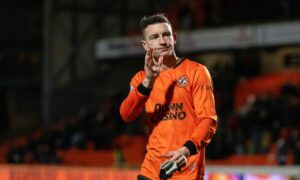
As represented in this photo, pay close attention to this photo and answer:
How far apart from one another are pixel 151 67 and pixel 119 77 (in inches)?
759

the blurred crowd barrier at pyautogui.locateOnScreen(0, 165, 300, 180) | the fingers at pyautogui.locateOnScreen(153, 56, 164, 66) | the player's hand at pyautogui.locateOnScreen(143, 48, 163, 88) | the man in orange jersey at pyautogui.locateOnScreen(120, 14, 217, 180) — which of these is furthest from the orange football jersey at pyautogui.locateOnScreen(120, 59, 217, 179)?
the blurred crowd barrier at pyautogui.locateOnScreen(0, 165, 300, 180)

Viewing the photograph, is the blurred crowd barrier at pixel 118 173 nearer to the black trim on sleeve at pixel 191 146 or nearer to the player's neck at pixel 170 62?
the player's neck at pixel 170 62

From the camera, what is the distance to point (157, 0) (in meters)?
24.2

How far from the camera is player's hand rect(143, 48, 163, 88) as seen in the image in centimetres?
439

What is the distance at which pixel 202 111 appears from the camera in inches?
178

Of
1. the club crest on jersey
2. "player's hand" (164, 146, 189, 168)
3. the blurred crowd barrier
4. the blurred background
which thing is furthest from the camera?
the blurred background

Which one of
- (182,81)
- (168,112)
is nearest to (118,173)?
(168,112)

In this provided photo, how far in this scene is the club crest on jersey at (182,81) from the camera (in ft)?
15.3

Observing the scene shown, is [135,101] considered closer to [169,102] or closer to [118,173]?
[169,102]

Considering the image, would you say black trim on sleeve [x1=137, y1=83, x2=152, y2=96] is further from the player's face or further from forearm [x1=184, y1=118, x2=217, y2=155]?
forearm [x1=184, y1=118, x2=217, y2=155]

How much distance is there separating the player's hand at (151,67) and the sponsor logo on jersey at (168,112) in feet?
0.78

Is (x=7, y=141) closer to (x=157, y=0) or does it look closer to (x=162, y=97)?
(x=157, y=0)

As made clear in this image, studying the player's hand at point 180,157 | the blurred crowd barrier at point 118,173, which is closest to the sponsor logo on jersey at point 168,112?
the player's hand at point 180,157

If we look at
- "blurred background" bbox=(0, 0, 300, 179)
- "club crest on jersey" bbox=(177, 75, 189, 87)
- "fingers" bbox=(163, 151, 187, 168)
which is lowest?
"blurred background" bbox=(0, 0, 300, 179)
